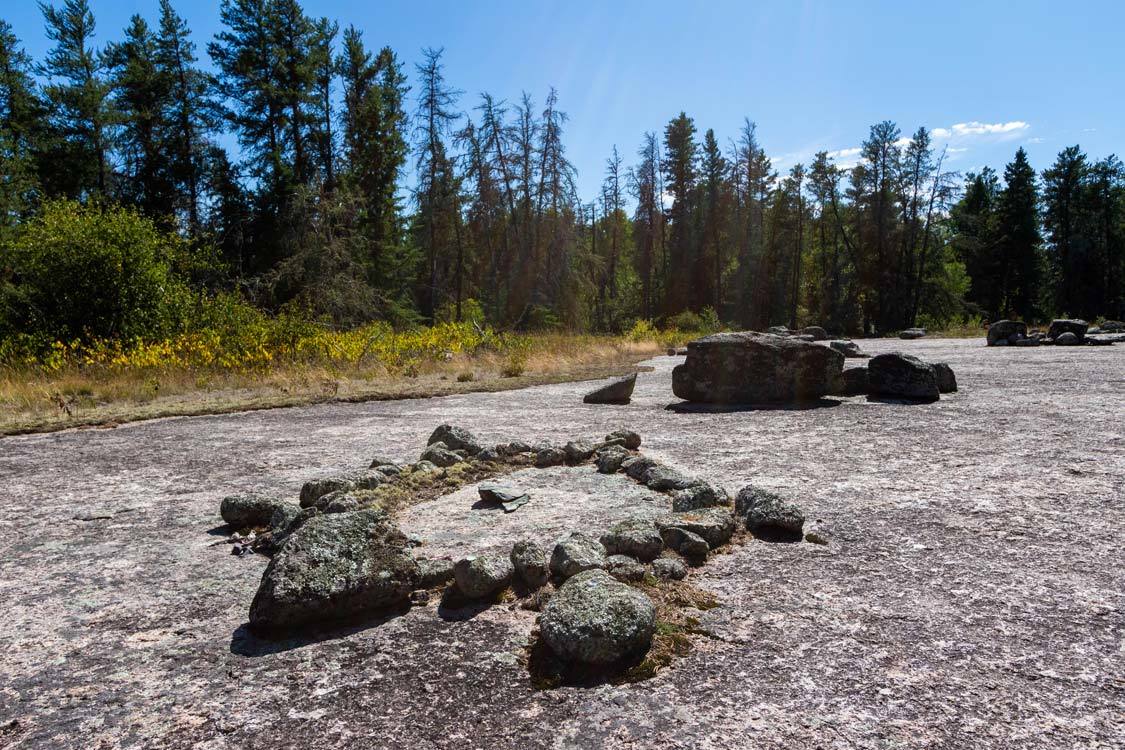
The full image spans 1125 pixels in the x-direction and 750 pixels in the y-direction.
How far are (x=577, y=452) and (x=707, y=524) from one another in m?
1.77

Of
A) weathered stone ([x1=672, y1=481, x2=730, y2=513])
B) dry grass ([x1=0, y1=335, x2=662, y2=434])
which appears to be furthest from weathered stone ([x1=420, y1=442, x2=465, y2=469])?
dry grass ([x1=0, y1=335, x2=662, y2=434])

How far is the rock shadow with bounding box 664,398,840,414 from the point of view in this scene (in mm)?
7180

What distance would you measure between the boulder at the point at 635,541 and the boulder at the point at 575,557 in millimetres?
90

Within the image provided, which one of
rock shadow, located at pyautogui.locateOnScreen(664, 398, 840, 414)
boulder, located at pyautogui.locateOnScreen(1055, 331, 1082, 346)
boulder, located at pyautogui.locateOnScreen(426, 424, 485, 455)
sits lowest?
rock shadow, located at pyautogui.locateOnScreen(664, 398, 840, 414)

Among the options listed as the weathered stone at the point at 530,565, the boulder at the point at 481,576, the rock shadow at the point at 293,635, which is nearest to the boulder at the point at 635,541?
the weathered stone at the point at 530,565

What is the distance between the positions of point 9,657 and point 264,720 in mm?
1075

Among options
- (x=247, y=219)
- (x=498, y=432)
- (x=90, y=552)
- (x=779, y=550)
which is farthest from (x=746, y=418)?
(x=247, y=219)

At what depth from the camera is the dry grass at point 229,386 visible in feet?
24.8

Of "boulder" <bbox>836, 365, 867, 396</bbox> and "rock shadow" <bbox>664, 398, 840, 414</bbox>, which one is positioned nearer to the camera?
"rock shadow" <bbox>664, 398, 840, 414</bbox>

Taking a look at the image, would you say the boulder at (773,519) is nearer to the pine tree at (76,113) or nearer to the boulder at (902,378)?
the boulder at (902,378)

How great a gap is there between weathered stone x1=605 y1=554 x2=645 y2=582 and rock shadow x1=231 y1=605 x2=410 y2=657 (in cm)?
81

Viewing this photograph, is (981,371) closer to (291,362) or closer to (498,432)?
(498,432)

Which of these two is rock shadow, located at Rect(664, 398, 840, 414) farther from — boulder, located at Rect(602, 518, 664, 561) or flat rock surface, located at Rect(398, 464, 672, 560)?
boulder, located at Rect(602, 518, 664, 561)

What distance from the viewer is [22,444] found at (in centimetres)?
595
